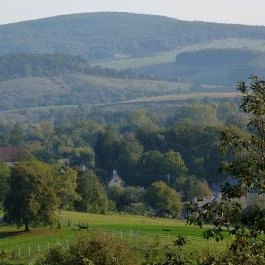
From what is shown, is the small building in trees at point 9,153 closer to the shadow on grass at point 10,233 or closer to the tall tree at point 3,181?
the tall tree at point 3,181

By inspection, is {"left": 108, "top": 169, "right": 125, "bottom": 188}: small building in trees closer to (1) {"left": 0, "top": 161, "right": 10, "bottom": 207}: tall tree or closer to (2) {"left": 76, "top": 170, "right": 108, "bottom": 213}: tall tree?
(2) {"left": 76, "top": 170, "right": 108, "bottom": 213}: tall tree

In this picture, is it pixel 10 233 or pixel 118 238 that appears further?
pixel 10 233

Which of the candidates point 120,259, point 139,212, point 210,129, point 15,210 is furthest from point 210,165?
point 120,259

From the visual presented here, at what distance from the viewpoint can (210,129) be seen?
93750mm

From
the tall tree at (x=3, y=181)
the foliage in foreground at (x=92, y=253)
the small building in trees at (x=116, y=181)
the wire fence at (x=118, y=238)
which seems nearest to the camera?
the foliage in foreground at (x=92, y=253)

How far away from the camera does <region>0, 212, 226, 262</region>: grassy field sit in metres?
37.3

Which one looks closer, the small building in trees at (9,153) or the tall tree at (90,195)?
the tall tree at (90,195)

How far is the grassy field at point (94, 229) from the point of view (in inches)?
1470

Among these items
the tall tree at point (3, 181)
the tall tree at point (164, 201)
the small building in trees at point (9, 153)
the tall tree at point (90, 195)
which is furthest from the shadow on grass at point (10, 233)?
the small building in trees at point (9, 153)

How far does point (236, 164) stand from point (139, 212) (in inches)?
2140

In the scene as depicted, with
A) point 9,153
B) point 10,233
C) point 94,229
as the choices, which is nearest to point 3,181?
point 10,233

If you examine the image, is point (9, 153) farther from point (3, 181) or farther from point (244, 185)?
point (244, 185)

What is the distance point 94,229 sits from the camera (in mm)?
39094

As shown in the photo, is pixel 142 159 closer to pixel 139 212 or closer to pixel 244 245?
pixel 139 212
